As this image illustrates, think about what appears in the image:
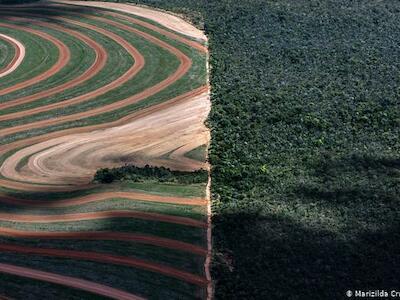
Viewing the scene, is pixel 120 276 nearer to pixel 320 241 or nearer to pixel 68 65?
pixel 320 241

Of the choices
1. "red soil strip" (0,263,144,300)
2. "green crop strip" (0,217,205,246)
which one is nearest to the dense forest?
"green crop strip" (0,217,205,246)

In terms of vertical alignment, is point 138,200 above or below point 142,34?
below

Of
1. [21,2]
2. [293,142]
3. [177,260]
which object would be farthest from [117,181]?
[21,2]

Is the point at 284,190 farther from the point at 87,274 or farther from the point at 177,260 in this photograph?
the point at 87,274

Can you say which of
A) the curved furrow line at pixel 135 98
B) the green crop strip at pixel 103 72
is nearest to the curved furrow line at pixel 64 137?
the curved furrow line at pixel 135 98

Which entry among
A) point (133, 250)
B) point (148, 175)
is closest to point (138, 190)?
point (148, 175)

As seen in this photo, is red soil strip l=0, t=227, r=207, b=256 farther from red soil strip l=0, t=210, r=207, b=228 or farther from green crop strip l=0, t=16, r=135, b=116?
green crop strip l=0, t=16, r=135, b=116
